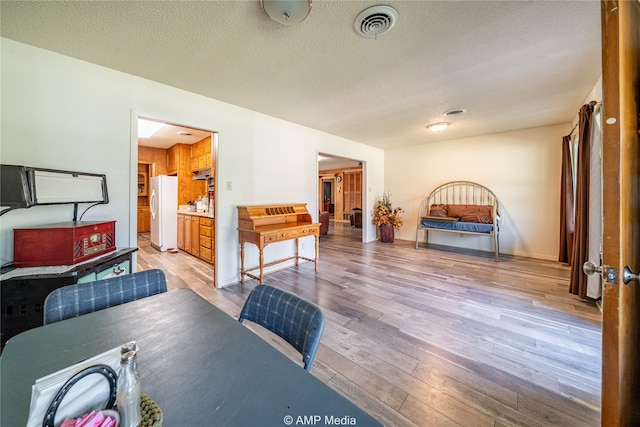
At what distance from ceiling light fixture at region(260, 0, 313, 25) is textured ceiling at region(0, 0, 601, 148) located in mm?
72

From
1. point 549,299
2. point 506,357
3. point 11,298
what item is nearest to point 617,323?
Answer: point 506,357

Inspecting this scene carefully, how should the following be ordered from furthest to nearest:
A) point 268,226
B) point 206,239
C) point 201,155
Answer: point 201,155
point 206,239
point 268,226

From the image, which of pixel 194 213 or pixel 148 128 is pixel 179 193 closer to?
pixel 194 213

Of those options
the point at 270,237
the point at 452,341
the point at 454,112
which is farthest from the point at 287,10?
the point at 454,112

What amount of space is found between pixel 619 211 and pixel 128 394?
1497 millimetres

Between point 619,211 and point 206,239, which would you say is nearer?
point 619,211

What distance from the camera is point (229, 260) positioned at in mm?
3350

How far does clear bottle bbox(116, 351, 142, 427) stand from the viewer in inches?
19.8

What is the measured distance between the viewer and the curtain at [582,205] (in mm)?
2756

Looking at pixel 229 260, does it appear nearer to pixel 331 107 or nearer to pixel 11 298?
pixel 11 298

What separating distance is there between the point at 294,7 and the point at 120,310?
1972 mm

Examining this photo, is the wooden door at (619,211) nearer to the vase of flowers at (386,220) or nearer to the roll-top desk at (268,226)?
the roll-top desk at (268,226)

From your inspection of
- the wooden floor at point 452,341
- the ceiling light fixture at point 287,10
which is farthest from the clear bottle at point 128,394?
the ceiling light fixture at point 287,10

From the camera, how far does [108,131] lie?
2344mm
